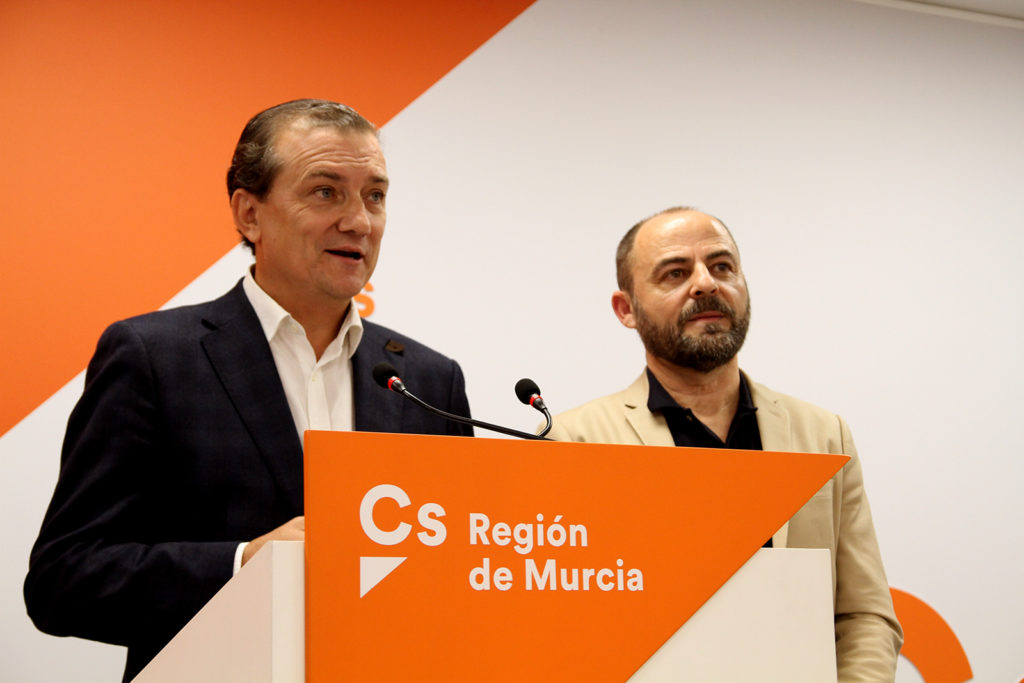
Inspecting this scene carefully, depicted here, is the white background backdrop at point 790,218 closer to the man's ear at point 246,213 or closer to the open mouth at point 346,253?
the man's ear at point 246,213

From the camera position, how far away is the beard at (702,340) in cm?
240

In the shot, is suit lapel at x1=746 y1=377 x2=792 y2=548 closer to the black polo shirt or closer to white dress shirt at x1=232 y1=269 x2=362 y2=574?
the black polo shirt

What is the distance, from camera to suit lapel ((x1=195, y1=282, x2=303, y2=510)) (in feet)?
6.22

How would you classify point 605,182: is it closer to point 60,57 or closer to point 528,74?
point 528,74

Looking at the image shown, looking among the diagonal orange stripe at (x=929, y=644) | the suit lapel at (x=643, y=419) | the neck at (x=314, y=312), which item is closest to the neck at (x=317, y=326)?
the neck at (x=314, y=312)

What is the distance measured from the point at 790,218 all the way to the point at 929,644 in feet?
5.69

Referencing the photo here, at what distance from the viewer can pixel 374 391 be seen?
2.10m

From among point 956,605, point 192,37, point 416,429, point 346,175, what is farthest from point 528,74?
point 956,605

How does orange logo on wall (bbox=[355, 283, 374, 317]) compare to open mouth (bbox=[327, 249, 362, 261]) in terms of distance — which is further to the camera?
orange logo on wall (bbox=[355, 283, 374, 317])

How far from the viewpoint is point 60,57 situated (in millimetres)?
3064

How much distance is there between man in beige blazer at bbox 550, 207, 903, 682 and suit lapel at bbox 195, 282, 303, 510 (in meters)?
0.71

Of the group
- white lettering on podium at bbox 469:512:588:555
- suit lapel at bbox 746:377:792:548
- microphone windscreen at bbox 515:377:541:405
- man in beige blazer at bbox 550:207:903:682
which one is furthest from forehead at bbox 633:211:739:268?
white lettering on podium at bbox 469:512:588:555

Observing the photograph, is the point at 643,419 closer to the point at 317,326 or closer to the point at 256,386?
the point at 317,326

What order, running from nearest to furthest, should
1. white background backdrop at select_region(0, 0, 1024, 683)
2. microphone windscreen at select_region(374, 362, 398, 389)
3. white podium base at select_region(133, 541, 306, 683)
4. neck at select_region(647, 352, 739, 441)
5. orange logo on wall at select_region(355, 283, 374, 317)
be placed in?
1. white podium base at select_region(133, 541, 306, 683)
2. microphone windscreen at select_region(374, 362, 398, 389)
3. neck at select_region(647, 352, 739, 441)
4. orange logo on wall at select_region(355, 283, 374, 317)
5. white background backdrop at select_region(0, 0, 1024, 683)
